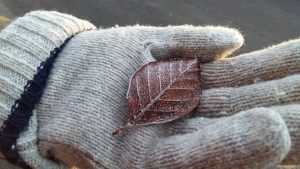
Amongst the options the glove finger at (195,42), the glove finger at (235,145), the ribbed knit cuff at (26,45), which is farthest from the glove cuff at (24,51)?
the glove finger at (235,145)

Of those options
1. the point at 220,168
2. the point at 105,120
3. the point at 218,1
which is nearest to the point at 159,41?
the point at 105,120

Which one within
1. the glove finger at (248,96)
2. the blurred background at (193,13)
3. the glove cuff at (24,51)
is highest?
the glove finger at (248,96)

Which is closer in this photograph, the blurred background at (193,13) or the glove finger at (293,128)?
the glove finger at (293,128)

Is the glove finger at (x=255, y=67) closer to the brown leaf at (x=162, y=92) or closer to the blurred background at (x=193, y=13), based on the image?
the brown leaf at (x=162, y=92)

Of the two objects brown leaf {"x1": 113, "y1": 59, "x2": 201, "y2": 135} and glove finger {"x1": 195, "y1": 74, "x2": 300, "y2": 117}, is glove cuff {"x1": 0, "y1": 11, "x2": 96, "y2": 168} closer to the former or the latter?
brown leaf {"x1": 113, "y1": 59, "x2": 201, "y2": 135}

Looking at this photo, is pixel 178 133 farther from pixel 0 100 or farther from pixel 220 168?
pixel 0 100

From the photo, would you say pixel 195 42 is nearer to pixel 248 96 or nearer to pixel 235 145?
pixel 248 96

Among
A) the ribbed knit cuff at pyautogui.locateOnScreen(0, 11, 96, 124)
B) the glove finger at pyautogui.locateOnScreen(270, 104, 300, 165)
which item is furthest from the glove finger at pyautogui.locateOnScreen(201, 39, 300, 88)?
the ribbed knit cuff at pyautogui.locateOnScreen(0, 11, 96, 124)
